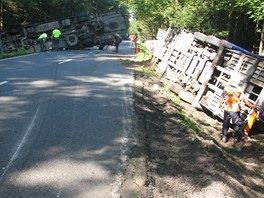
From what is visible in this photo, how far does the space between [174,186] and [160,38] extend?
43.7 ft

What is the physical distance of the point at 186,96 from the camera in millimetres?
10648

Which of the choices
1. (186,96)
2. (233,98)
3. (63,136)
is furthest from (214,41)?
(63,136)

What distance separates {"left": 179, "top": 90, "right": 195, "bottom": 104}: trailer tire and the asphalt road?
2072mm

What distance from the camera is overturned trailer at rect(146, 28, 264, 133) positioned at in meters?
8.70

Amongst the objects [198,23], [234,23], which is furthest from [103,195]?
[234,23]

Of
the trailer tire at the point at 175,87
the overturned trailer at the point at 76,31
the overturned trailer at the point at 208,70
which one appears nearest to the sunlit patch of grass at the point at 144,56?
the overturned trailer at the point at 76,31

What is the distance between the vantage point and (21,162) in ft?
14.7

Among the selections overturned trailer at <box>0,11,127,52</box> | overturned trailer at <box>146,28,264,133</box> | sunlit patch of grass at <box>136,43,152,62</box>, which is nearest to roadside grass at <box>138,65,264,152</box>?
overturned trailer at <box>146,28,264,133</box>

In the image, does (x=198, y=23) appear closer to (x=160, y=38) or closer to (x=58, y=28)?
(x=160, y=38)

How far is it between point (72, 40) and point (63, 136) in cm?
1945

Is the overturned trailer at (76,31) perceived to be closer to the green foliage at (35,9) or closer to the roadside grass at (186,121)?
the green foliage at (35,9)

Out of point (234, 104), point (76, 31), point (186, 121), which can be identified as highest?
point (234, 104)

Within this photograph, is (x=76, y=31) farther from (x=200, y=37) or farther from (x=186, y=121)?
(x=186, y=121)

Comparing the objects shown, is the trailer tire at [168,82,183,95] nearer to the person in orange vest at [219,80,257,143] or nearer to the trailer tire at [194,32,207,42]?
the trailer tire at [194,32,207,42]
